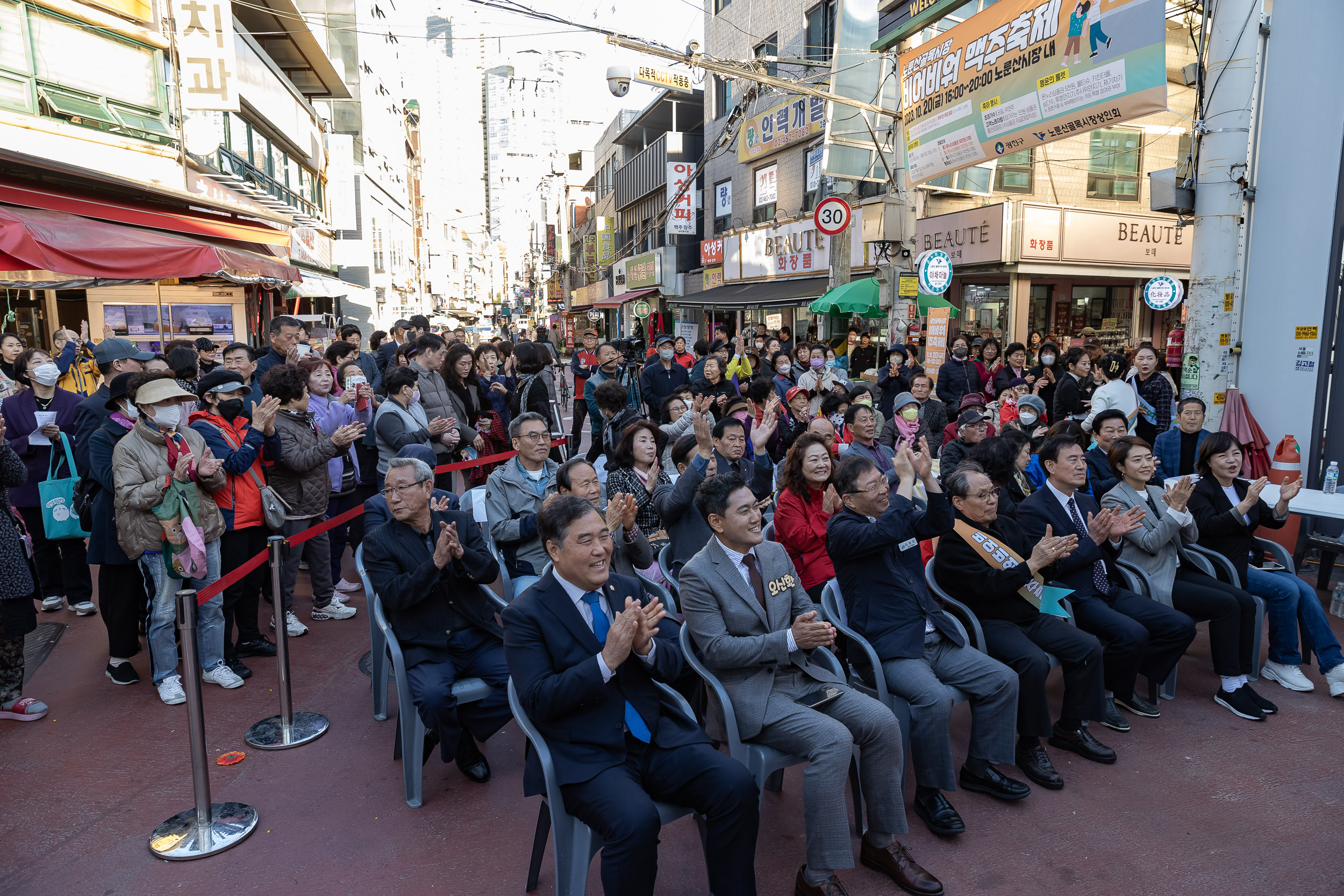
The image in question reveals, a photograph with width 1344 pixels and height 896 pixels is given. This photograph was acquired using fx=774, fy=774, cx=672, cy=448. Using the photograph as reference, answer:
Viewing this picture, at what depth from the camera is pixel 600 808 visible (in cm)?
271

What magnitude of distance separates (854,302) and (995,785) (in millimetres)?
11679

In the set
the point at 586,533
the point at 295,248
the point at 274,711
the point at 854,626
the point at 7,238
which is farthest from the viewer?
the point at 295,248

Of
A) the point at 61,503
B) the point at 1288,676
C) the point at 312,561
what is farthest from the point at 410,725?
the point at 1288,676

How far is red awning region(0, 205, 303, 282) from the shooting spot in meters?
7.12

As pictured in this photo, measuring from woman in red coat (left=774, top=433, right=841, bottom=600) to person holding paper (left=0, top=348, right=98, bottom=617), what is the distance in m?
4.87

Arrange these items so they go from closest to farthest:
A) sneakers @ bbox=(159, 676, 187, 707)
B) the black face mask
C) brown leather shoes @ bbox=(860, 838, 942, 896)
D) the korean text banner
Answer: brown leather shoes @ bbox=(860, 838, 942, 896), sneakers @ bbox=(159, 676, 187, 707), the black face mask, the korean text banner

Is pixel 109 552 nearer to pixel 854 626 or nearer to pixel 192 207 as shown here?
pixel 854 626

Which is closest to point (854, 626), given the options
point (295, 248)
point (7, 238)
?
point (7, 238)

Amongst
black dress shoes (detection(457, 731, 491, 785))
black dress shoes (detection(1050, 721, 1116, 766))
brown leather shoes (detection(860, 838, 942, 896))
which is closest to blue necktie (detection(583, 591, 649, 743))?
brown leather shoes (detection(860, 838, 942, 896))

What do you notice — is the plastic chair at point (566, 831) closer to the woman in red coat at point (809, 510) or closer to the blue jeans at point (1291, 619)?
the woman in red coat at point (809, 510)

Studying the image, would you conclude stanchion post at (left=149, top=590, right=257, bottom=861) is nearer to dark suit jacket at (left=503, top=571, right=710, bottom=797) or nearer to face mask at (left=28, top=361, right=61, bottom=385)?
dark suit jacket at (left=503, top=571, right=710, bottom=797)

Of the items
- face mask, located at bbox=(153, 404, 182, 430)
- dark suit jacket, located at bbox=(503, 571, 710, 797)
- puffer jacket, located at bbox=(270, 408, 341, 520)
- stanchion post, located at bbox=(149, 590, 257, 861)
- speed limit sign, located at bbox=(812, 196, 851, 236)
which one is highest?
speed limit sign, located at bbox=(812, 196, 851, 236)

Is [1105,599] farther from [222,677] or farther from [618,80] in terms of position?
[618,80]

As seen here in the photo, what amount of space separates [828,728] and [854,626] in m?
0.77
